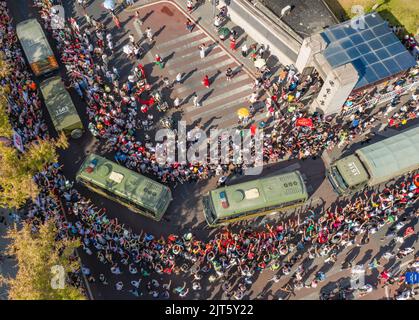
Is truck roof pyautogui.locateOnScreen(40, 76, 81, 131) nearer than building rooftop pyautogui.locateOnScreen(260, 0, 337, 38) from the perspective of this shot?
Yes

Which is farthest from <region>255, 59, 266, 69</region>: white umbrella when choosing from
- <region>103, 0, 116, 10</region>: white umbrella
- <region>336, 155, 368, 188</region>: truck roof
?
<region>103, 0, 116, 10</region>: white umbrella

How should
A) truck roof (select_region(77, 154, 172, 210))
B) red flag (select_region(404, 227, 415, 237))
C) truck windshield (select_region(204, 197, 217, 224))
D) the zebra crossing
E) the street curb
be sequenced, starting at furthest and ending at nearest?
the street curb
the zebra crossing
red flag (select_region(404, 227, 415, 237))
truck windshield (select_region(204, 197, 217, 224))
truck roof (select_region(77, 154, 172, 210))

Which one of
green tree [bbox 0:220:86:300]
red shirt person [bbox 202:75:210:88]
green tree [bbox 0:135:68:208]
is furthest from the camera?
red shirt person [bbox 202:75:210:88]

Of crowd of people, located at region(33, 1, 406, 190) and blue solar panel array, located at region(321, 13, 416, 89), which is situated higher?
blue solar panel array, located at region(321, 13, 416, 89)

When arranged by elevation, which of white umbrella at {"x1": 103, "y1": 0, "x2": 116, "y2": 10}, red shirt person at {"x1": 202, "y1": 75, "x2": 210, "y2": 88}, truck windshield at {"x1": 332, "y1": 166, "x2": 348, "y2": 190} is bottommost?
truck windshield at {"x1": 332, "y1": 166, "x2": 348, "y2": 190}

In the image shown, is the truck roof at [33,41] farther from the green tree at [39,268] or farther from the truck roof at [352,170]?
the truck roof at [352,170]

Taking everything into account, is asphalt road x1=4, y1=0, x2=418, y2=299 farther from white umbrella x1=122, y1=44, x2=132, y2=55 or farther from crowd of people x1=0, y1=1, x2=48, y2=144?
white umbrella x1=122, y1=44, x2=132, y2=55
